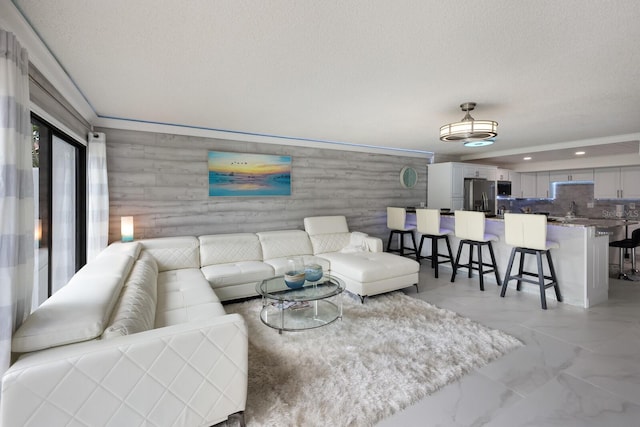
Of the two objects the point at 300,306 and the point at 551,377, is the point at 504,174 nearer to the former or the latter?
the point at 551,377

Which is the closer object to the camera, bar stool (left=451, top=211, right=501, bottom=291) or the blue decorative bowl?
the blue decorative bowl

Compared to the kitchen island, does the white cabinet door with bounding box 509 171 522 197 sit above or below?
above

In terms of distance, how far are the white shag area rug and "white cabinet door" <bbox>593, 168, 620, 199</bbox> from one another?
5461 mm

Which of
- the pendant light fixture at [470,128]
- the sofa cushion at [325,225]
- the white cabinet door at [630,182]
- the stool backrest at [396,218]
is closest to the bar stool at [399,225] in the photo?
the stool backrest at [396,218]

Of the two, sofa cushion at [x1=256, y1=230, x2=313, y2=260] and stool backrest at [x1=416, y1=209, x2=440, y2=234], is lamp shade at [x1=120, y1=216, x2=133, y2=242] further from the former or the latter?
stool backrest at [x1=416, y1=209, x2=440, y2=234]

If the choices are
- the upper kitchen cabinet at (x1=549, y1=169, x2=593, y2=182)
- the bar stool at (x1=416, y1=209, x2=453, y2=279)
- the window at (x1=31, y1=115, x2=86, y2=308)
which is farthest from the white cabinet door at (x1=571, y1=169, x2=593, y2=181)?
the window at (x1=31, y1=115, x2=86, y2=308)

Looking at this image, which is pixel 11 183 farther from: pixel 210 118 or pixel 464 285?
pixel 464 285

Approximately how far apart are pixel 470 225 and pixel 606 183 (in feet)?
13.8

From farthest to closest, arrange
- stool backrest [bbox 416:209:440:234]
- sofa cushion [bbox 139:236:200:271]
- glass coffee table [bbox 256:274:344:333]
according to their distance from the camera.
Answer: stool backrest [bbox 416:209:440:234], sofa cushion [bbox 139:236:200:271], glass coffee table [bbox 256:274:344:333]

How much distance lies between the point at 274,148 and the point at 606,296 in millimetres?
4868

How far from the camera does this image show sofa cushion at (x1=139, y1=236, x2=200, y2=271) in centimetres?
352

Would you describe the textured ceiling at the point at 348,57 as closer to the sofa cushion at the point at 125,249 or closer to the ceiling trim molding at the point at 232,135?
the ceiling trim molding at the point at 232,135

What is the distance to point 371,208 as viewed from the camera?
18.8 ft

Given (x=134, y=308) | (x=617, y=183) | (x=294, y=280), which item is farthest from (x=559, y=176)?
(x=134, y=308)
